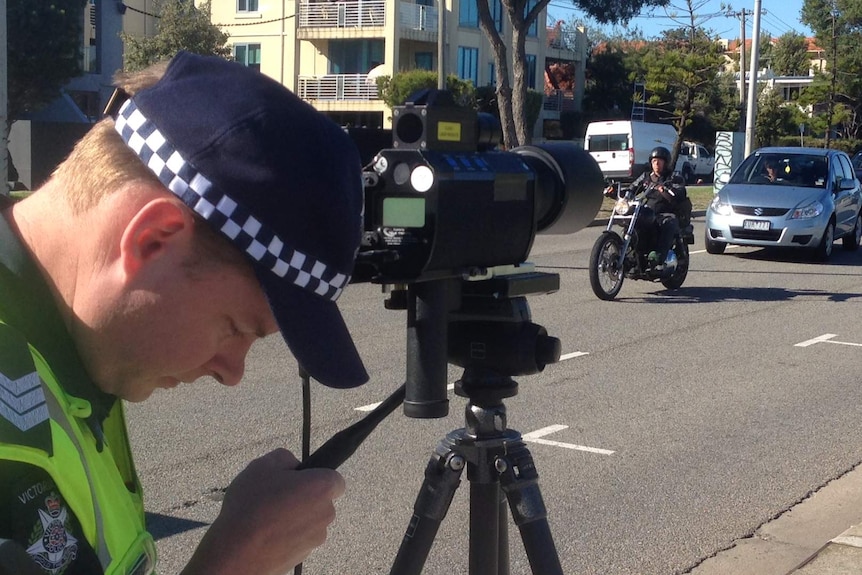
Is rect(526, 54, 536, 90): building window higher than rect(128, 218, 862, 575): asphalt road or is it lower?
higher

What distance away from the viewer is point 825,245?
1599cm

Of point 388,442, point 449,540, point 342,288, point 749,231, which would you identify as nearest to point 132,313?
point 342,288

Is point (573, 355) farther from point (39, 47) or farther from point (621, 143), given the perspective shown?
point (621, 143)

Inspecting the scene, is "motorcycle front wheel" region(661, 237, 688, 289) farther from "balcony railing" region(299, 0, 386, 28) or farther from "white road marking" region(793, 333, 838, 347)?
"balcony railing" region(299, 0, 386, 28)

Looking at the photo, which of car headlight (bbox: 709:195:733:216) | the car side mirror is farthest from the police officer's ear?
the car side mirror

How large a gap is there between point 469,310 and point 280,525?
1.08 m

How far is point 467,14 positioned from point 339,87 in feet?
20.0

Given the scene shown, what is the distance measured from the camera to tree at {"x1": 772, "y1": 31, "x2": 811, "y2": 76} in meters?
71.3

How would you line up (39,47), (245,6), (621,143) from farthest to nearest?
1. (245,6)
2. (621,143)
3. (39,47)

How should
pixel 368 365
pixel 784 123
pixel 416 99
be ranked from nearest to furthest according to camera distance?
pixel 416 99, pixel 368 365, pixel 784 123

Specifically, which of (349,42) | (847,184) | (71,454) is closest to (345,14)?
(349,42)

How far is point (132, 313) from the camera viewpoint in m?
1.33

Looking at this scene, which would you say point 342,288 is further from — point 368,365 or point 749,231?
point 749,231

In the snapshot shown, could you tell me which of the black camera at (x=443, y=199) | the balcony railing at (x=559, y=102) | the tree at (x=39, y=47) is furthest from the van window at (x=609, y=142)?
the black camera at (x=443, y=199)
